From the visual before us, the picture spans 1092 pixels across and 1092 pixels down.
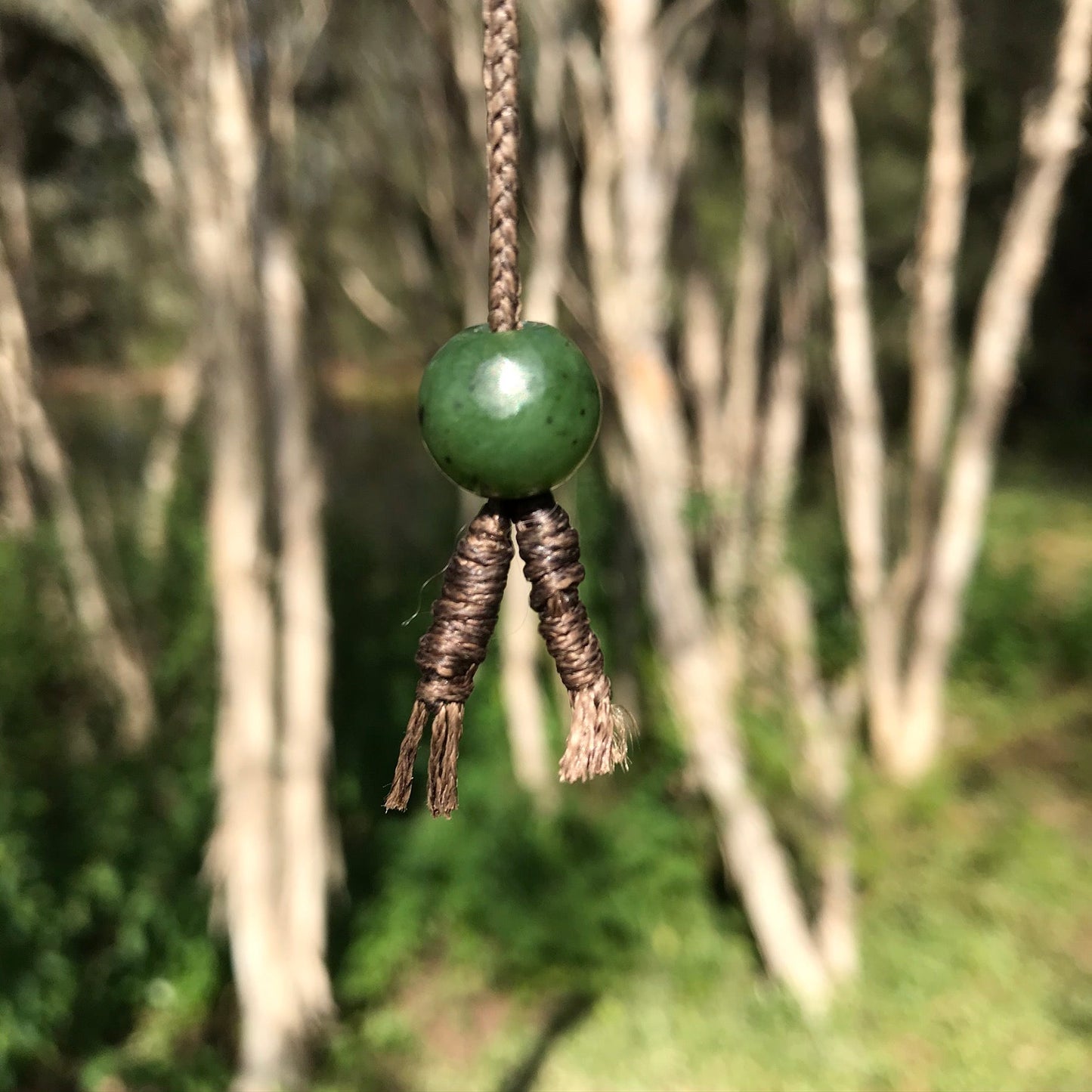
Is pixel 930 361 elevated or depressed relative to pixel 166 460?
elevated

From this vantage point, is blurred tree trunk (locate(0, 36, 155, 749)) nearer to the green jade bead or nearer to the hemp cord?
the hemp cord

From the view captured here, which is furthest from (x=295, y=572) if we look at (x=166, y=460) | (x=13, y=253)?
(x=13, y=253)

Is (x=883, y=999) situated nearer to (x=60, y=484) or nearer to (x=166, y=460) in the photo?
(x=60, y=484)

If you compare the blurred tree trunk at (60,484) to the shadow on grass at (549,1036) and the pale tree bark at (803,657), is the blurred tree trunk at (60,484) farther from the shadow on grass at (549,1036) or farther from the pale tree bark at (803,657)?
the pale tree bark at (803,657)

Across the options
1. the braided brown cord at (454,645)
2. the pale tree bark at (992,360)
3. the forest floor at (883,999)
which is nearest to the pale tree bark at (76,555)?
the forest floor at (883,999)

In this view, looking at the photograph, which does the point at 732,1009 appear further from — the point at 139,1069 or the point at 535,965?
the point at 139,1069
